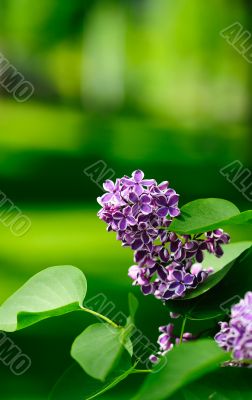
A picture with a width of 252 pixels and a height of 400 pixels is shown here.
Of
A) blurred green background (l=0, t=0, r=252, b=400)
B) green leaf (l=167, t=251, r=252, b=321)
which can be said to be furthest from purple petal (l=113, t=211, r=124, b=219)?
blurred green background (l=0, t=0, r=252, b=400)

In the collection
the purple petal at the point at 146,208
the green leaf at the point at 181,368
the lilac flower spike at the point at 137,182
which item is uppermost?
the lilac flower spike at the point at 137,182

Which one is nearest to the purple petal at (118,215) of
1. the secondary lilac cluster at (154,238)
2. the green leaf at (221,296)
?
the secondary lilac cluster at (154,238)

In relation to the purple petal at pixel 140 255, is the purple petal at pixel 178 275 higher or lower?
lower

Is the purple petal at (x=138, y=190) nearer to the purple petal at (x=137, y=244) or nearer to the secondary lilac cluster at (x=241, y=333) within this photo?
the purple petal at (x=137, y=244)

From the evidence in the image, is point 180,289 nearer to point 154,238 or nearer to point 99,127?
point 154,238

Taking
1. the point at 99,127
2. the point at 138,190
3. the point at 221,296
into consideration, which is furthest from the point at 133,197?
the point at 99,127

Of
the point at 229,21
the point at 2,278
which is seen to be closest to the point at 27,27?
the point at 229,21
